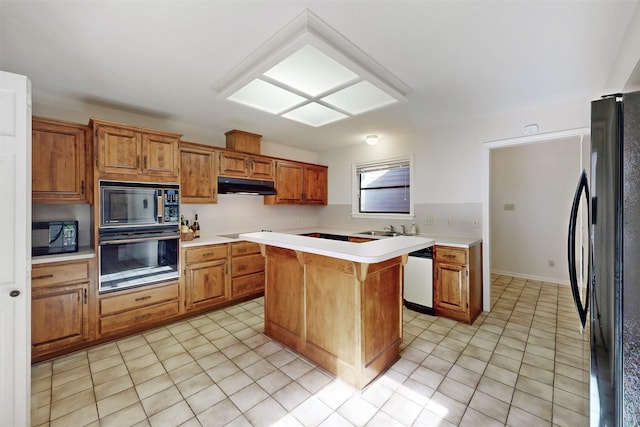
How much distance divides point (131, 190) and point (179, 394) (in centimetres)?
199

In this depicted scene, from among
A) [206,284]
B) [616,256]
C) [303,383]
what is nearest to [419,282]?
[303,383]

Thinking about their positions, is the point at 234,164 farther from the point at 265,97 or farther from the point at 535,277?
the point at 535,277

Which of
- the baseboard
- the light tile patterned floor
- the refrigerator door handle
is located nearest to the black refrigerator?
the refrigerator door handle

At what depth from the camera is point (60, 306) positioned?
7.64 feet

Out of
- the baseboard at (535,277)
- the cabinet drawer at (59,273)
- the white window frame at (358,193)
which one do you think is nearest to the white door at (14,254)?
the cabinet drawer at (59,273)

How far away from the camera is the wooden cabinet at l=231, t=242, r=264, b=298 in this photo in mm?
3479

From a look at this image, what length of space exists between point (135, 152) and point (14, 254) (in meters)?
1.58

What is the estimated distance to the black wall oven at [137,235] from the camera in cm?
254

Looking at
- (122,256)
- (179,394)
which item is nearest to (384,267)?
(179,394)

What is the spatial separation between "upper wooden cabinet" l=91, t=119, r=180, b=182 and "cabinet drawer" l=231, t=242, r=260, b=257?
3.62 feet

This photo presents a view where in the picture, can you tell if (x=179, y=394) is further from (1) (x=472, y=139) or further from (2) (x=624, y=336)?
(1) (x=472, y=139)

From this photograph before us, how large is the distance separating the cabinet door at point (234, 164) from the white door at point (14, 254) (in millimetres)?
2173

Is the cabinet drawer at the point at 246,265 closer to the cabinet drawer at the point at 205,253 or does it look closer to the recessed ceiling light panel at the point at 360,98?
the cabinet drawer at the point at 205,253

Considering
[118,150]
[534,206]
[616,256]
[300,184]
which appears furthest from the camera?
[300,184]
